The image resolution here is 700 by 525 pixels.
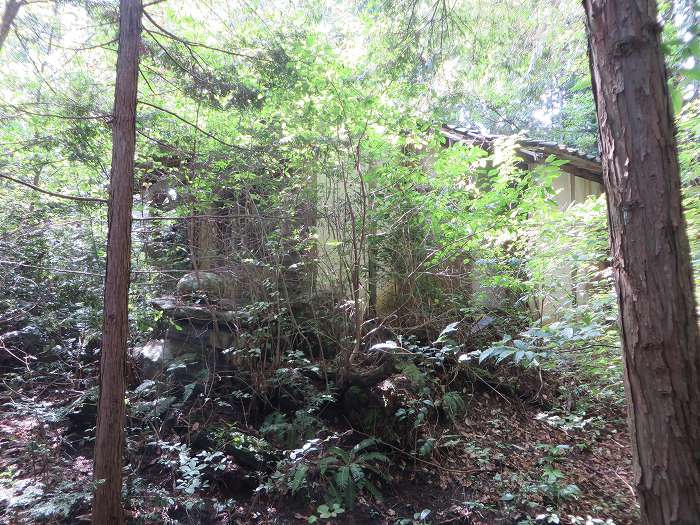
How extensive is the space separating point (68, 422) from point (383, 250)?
5.20m

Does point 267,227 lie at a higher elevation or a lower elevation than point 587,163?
lower

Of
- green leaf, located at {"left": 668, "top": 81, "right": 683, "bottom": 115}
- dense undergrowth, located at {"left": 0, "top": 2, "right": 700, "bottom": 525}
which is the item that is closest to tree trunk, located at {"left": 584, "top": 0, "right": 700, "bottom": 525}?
green leaf, located at {"left": 668, "top": 81, "right": 683, "bottom": 115}

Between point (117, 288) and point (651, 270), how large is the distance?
3.97 m

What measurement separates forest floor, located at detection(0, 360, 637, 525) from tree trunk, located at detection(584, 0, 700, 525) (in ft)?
9.81

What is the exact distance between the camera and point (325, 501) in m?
4.64

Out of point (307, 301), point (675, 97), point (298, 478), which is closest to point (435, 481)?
point (298, 478)

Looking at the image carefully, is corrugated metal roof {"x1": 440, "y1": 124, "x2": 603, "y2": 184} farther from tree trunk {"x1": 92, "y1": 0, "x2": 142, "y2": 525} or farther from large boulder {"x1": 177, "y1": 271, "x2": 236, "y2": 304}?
tree trunk {"x1": 92, "y1": 0, "x2": 142, "y2": 525}

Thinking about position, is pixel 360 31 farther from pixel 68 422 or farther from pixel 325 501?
pixel 68 422

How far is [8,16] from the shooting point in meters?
4.55

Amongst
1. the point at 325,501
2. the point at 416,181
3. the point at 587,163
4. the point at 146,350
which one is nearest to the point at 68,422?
the point at 146,350

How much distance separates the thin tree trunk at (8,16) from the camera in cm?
450

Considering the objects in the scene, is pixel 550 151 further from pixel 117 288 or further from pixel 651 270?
pixel 117 288

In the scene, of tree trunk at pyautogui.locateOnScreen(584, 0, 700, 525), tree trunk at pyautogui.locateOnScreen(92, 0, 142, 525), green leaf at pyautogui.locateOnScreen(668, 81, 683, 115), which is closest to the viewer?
tree trunk at pyautogui.locateOnScreen(584, 0, 700, 525)

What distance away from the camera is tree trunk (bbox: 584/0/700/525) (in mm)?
1653
